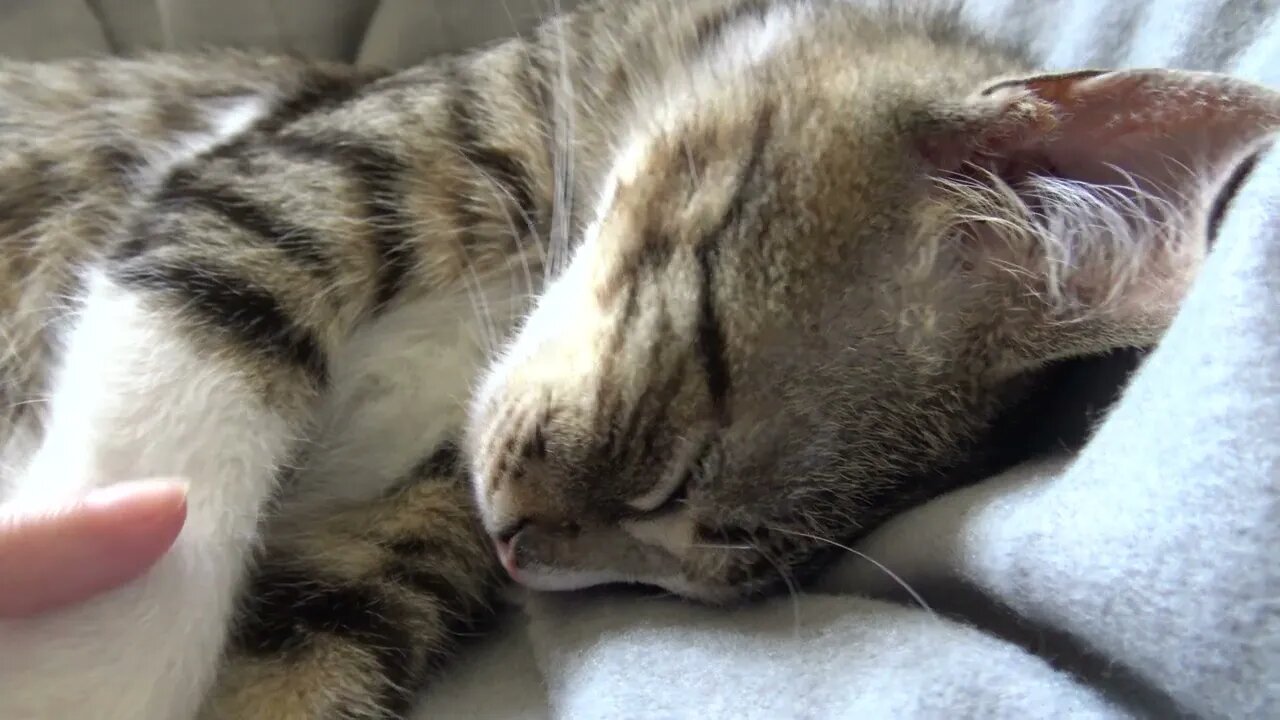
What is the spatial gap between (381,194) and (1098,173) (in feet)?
1.94

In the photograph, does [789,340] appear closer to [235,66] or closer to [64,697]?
[64,697]

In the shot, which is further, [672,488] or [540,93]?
[540,93]

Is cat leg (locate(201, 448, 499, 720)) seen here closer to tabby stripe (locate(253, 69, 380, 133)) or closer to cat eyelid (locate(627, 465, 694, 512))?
cat eyelid (locate(627, 465, 694, 512))

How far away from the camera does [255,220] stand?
0.86m

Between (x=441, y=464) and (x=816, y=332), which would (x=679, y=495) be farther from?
(x=441, y=464)

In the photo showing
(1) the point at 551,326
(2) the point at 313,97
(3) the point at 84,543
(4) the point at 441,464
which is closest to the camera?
(3) the point at 84,543

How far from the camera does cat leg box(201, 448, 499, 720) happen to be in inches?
30.8

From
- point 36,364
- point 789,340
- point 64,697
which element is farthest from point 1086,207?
point 36,364

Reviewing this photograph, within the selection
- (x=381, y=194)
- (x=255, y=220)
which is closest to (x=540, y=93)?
(x=381, y=194)

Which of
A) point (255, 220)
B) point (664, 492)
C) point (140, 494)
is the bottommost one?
point (664, 492)

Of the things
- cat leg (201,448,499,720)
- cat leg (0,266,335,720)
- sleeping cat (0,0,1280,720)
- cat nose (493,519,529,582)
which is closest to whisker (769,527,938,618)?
sleeping cat (0,0,1280,720)

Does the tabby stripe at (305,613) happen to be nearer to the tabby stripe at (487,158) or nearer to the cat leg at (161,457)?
the cat leg at (161,457)

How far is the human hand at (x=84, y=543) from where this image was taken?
680mm

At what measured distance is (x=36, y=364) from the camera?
925mm
